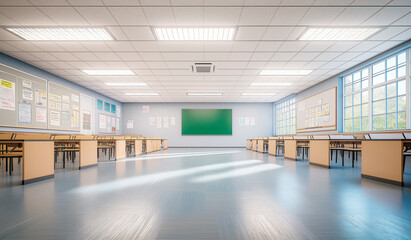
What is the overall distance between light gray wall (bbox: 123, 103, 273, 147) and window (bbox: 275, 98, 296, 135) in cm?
61

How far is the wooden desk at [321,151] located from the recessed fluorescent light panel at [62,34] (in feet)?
19.8

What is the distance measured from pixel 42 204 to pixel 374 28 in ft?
22.7

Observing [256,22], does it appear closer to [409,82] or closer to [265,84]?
[409,82]

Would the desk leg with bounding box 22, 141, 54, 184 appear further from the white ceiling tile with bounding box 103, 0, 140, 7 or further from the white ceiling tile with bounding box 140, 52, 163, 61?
the white ceiling tile with bounding box 140, 52, 163, 61

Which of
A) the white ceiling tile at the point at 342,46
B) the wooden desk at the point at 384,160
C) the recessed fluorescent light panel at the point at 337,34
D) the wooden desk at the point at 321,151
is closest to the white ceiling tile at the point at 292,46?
the recessed fluorescent light panel at the point at 337,34

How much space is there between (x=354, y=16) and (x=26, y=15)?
6.62 m

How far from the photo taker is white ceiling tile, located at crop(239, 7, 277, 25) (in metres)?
3.91

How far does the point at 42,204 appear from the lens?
7.55 feet

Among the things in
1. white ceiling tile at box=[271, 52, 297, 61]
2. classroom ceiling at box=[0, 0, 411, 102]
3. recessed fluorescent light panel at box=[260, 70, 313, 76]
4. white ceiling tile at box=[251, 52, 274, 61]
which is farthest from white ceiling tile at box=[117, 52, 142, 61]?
recessed fluorescent light panel at box=[260, 70, 313, 76]

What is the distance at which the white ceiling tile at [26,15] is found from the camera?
3863mm

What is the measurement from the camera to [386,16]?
4.15 metres

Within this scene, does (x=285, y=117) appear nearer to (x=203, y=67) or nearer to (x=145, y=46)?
(x=203, y=67)

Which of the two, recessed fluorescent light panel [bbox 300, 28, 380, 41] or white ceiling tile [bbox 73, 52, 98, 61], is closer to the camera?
recessed fluorescent light panel [bbox 300, 28, 380, 41]

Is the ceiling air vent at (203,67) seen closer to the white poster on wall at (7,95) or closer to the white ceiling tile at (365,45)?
the white ceiling tile at (365,45)
